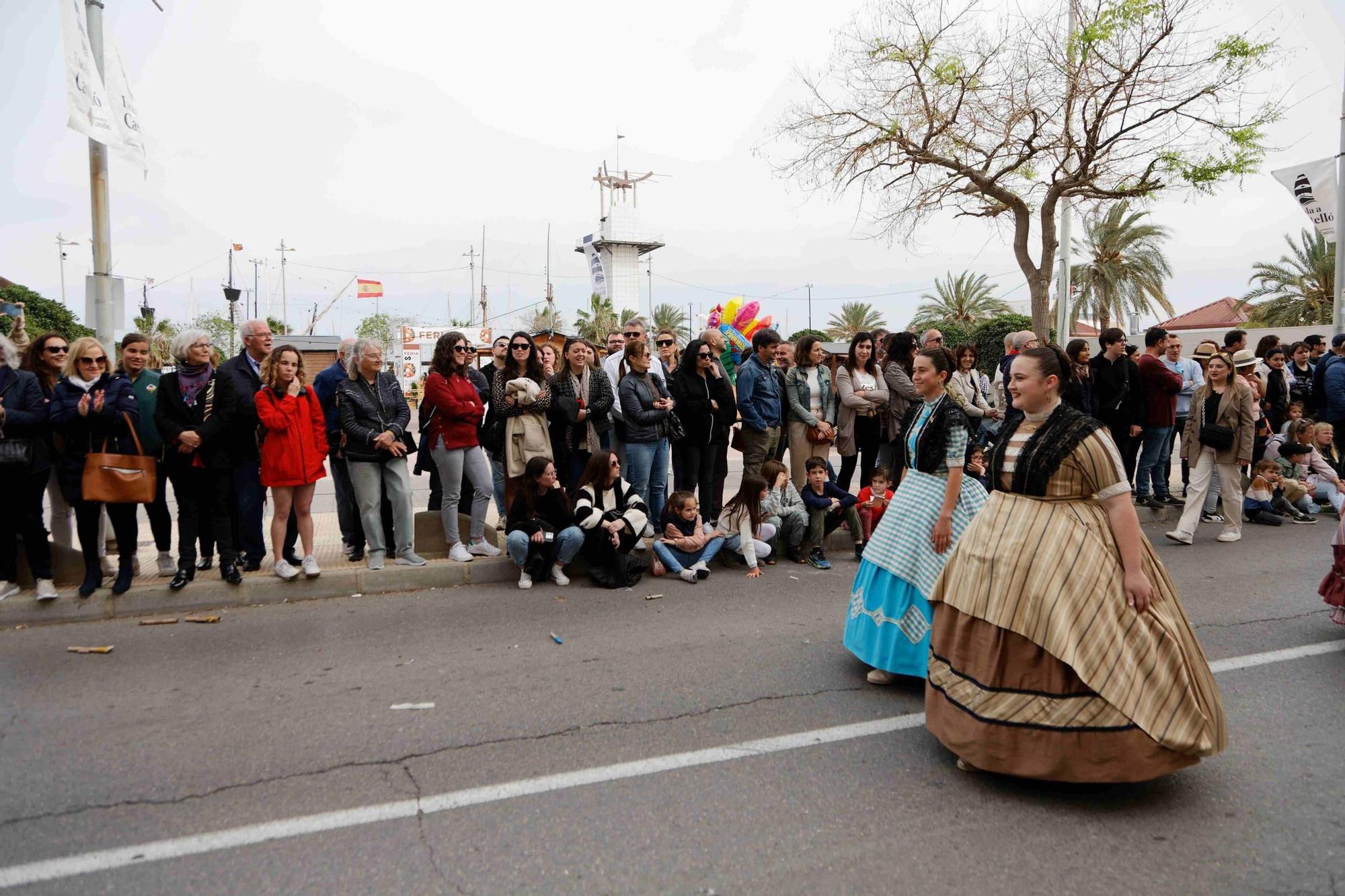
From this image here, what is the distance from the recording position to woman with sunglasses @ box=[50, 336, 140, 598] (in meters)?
6.31

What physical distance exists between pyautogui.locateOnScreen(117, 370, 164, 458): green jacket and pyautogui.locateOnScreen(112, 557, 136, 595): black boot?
2.61ft

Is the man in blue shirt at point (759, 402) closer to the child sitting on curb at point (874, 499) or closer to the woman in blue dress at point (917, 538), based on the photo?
the child sitting on curb at point (874, 499)

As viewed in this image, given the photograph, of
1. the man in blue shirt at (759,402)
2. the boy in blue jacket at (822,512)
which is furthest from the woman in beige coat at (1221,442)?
the man in blue shirt at (759,402)

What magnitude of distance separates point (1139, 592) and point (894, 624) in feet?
4.68

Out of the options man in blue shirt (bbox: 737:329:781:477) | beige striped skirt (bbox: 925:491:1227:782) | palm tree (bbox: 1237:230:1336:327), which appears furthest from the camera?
palm tree (bbox: 1237:230:1336:327)

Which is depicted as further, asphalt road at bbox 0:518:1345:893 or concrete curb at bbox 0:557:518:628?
concrete curb at bbox 0:557:518:628

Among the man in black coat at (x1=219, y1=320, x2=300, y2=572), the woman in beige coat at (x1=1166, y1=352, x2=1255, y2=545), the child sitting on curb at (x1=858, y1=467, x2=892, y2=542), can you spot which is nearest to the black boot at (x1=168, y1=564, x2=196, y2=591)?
the man in black coat at (x1=219, y1=320, x2=300, y2=572)

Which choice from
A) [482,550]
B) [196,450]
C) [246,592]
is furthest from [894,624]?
[196,450]

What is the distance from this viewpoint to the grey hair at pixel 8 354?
6.26m

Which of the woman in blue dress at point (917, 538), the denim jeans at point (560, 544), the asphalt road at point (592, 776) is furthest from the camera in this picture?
the denim jeans at point (560, 544)

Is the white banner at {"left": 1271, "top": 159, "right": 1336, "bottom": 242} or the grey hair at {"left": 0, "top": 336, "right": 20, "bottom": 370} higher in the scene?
the white banner at {"left": 1271, "top": 159, "right": 1336, "bottom": 242}

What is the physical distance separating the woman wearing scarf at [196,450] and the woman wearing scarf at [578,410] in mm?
2740

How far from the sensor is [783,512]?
7.90 m

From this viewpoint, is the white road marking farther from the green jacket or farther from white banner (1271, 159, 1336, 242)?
white banner (1271, 159, 1336, 242)
